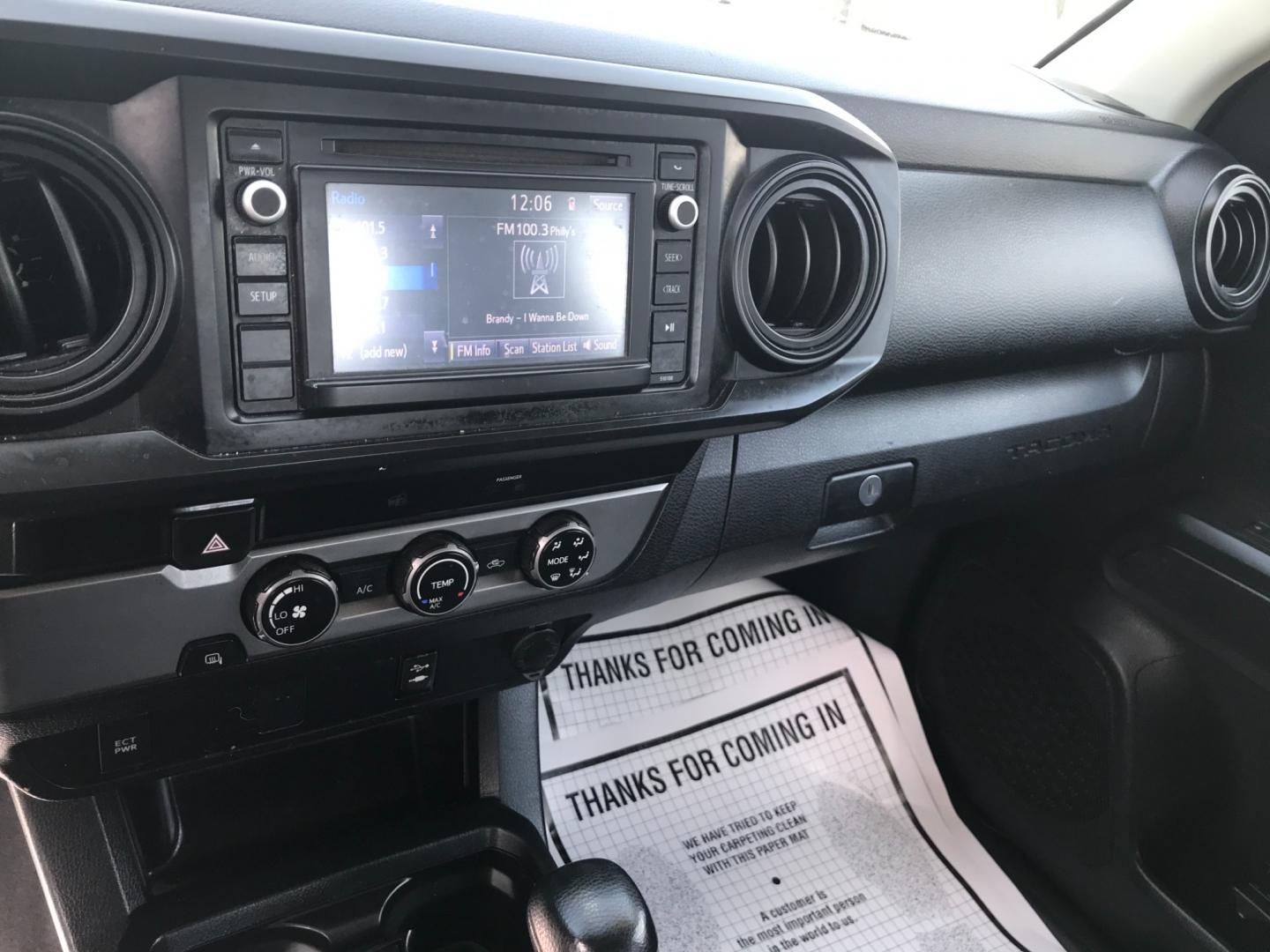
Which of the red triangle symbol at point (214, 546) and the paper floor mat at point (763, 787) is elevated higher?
the red triangle symbol at point (214, 546)

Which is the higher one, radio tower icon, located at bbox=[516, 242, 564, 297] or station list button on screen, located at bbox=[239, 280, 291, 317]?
radio tower icon, located at bbox=[516, 242, 564, 297]

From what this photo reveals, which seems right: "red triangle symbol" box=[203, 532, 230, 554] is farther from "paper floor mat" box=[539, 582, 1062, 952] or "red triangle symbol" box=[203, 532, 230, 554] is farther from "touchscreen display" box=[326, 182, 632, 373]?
"paper floor mat" box=[539, 582, 1062, 952]

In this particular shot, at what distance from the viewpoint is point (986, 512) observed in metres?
1.05

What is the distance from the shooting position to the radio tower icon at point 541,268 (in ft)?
1.82

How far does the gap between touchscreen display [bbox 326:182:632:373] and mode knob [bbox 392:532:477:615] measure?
0.40 ft

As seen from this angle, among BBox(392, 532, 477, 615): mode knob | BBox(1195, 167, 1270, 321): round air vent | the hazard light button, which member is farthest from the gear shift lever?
BBox(1195, 167, 1270, 321): round air vent

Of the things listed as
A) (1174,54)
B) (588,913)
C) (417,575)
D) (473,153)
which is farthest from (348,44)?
(1174,54)

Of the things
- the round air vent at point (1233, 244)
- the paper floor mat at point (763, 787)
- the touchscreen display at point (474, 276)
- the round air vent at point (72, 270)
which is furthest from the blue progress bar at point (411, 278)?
the round air vent at point (1233, 244)

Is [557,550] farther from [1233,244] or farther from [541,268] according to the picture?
[1233,244]

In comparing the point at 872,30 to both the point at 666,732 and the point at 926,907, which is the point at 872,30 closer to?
the point at 666,732

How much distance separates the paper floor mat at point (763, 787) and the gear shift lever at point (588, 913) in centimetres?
23

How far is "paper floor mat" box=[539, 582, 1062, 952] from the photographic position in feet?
3.12

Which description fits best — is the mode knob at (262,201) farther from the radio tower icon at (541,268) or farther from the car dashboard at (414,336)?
the radio tower icon at (541,268)

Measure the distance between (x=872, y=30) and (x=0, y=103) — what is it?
836 mm
